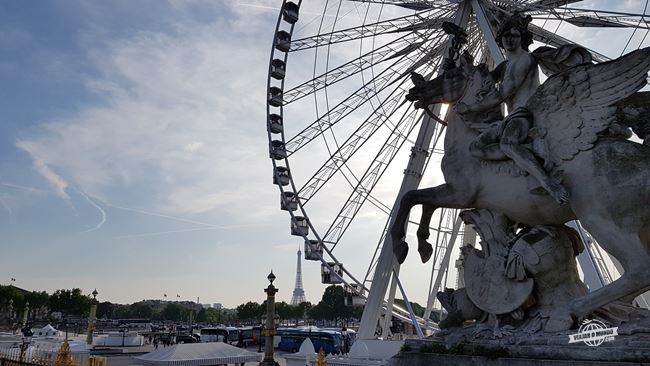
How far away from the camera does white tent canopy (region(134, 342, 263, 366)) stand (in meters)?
16.8

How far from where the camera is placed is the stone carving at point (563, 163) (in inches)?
209

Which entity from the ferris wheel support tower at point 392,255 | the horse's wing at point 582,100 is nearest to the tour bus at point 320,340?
the ferris wheel support tower at point 392,255

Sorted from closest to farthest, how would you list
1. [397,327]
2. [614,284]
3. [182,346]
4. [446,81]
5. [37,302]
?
[614,284] < [446,81] < [182,346] < [397,327] < [37,302]

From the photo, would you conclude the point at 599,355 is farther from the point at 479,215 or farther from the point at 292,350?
the point at 292,350

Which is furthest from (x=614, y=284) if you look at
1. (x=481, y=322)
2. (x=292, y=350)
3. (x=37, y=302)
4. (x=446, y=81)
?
(x=37, y=302)

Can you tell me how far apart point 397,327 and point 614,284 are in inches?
1223

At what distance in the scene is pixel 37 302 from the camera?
281 feet

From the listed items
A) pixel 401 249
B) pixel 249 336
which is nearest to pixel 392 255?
pixel 401 249

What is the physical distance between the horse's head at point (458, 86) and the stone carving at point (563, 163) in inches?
0.6

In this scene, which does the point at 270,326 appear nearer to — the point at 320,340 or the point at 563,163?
the point at 563,163

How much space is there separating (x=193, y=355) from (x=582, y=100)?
48.9ft

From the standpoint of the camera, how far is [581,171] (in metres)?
5.62

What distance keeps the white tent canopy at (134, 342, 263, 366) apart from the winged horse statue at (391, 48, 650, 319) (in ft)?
40.9

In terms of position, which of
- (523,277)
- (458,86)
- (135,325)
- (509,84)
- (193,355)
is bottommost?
(193,355)
